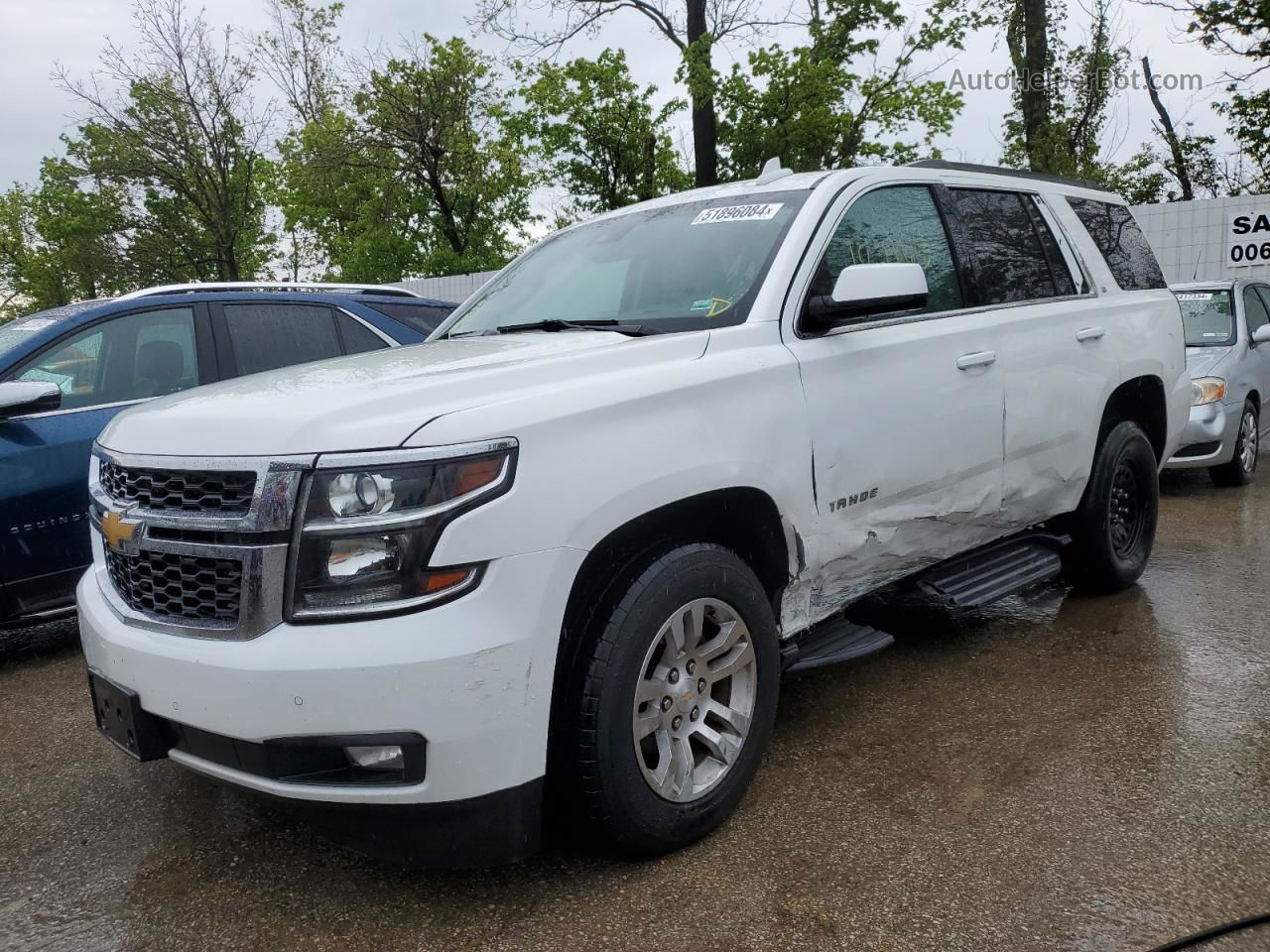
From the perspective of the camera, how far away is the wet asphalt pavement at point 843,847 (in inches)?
94.8

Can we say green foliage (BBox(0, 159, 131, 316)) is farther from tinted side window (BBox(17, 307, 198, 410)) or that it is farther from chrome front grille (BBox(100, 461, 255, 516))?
chrome front grille (BBox(100, 461, 255, 516))

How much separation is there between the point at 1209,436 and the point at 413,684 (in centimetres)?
743

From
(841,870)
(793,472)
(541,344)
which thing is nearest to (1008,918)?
(841,870)

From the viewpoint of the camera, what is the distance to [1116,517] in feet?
16.0

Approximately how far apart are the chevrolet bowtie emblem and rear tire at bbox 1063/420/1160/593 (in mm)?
3904

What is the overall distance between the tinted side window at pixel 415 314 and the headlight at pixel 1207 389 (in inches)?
227

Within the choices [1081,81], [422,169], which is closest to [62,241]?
[422,169]

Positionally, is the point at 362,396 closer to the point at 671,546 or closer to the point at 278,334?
the point at 671,546

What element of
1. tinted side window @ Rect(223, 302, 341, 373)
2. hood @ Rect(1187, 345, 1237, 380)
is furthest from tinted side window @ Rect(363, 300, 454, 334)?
hood @ Rect(1187, 345, 1237, 380)

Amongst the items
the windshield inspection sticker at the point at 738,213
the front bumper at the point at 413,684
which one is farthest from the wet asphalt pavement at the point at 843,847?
the windshield inspection sticker at the point at 738,213

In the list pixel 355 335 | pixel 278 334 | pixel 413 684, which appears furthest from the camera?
pixel 355 335

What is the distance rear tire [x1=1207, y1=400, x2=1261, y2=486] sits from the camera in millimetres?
7922

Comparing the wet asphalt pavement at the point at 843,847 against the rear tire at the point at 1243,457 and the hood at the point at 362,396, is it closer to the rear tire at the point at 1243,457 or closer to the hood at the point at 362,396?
the hood at the point at 362,396

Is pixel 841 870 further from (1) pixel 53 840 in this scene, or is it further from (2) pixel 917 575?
(1) pixel 53 840
